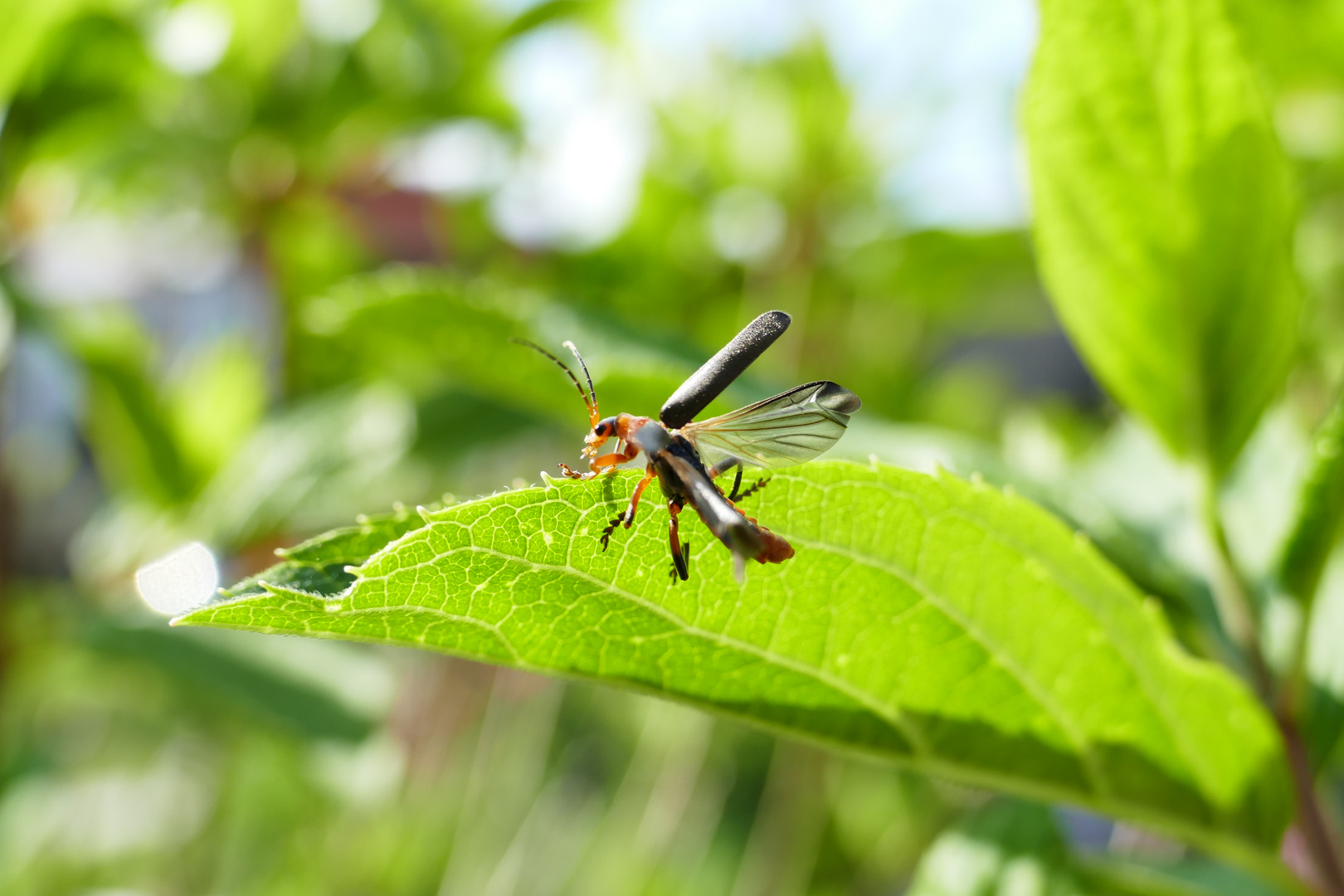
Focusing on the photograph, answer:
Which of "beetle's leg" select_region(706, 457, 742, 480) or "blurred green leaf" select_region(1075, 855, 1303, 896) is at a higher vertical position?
"beetle's leg" select_region(706, 457, 742, 480)

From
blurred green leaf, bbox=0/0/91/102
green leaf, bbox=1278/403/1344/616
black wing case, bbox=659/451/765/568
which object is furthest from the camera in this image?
blurred green leaf, bbox=0/0/91/102

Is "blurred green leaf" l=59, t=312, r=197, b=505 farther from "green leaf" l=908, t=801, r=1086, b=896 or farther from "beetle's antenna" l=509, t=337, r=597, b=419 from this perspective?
"green leaf" l=908, t=801, r=1086, b=896

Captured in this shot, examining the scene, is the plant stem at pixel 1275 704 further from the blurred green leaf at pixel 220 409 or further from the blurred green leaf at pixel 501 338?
the blurred green leaf at pixel 220 409

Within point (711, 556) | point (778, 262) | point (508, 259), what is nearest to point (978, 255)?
point (778, 262)

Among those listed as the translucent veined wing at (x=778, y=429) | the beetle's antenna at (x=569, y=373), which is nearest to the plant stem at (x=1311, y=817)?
the translucent veined wing at (x=778, y=429)

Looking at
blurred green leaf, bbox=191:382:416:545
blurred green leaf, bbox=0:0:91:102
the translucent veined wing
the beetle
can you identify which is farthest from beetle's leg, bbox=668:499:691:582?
blurred green leaf, bbox=0:0:91:102

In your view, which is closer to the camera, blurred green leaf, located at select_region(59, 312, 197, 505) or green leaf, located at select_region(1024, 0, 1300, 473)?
green leaf, located at select_region(1024, 0, 1300, 473)
